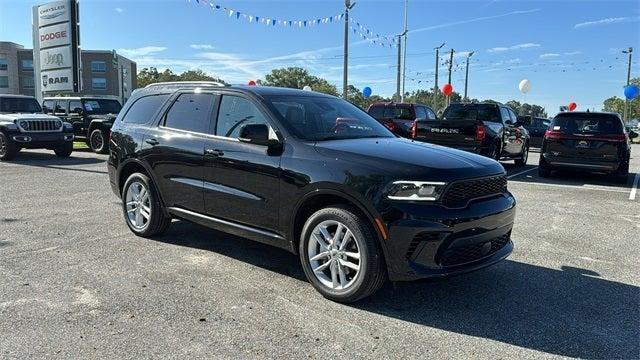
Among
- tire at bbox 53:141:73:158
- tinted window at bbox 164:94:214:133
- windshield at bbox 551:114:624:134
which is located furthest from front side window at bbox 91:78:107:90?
tinted window at bbox 164:94:214:133

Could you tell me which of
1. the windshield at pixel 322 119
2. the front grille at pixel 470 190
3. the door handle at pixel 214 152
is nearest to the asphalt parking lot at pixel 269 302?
the front grille at pixel 470 190

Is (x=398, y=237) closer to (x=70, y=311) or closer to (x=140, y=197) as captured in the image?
(x=70, y=311)

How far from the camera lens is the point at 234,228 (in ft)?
16.1

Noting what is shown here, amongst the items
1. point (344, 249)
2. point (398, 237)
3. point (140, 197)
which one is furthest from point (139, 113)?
point (398, 237)

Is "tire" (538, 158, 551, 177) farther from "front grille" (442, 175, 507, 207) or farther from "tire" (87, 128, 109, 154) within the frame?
"tire" (87, 128, 109, 154)

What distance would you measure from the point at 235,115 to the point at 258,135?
67cm

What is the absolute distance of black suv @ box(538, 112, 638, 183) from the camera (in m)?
11.6

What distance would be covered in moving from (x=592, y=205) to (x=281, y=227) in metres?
6.59

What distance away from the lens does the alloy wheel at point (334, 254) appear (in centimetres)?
405

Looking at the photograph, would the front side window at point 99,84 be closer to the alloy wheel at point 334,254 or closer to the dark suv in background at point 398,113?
the dark suv in background at point 398,113

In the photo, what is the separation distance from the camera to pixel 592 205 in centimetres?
884

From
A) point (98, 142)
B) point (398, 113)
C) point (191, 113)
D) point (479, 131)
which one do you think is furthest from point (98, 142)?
point (191, 113)

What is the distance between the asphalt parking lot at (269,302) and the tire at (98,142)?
34.5 feet

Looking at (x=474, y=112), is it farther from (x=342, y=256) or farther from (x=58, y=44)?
(x=58, y=44)
